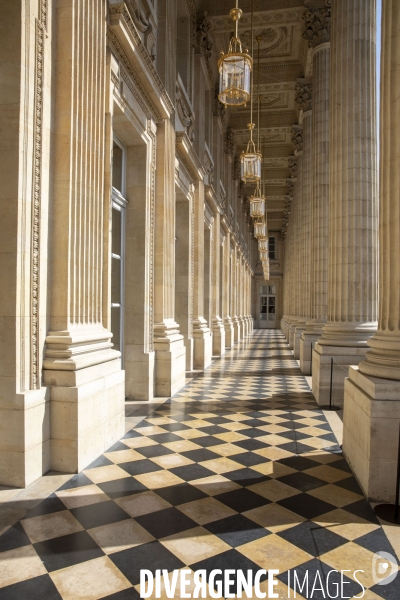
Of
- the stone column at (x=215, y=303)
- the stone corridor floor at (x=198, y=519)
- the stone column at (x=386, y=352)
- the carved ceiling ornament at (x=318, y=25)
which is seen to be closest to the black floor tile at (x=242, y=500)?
the stone corridor floor at (x=198, y=519)

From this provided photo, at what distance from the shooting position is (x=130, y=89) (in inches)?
278

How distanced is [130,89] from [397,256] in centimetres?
474

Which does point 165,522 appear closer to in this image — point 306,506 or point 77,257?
point 306,506

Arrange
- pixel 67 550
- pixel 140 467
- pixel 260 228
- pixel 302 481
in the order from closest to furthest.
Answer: pixel 67 550 < pixel 302 481 < pixel 140 467 < pixel 260 228

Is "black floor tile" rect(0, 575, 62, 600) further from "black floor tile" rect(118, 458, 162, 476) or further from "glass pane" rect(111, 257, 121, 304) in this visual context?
"glass pane" rect(111, 257, 121, 304)

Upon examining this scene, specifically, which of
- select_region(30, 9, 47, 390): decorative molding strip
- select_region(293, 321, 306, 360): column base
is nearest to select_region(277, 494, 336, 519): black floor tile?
select_region(30, 9, 47, 390): decorative molding strip

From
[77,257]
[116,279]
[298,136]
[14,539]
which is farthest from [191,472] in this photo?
[298,136]

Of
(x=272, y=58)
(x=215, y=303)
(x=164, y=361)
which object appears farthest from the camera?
(x=272, y=58)

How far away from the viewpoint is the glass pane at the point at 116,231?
7.57m

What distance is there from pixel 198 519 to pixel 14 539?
4.19ft

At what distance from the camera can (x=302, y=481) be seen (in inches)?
174

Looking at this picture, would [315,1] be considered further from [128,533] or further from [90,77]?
[128,533]

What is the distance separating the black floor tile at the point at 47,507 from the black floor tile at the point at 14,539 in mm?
204

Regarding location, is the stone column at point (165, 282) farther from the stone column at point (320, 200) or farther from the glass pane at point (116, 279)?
the stone column at point (320, 200)
